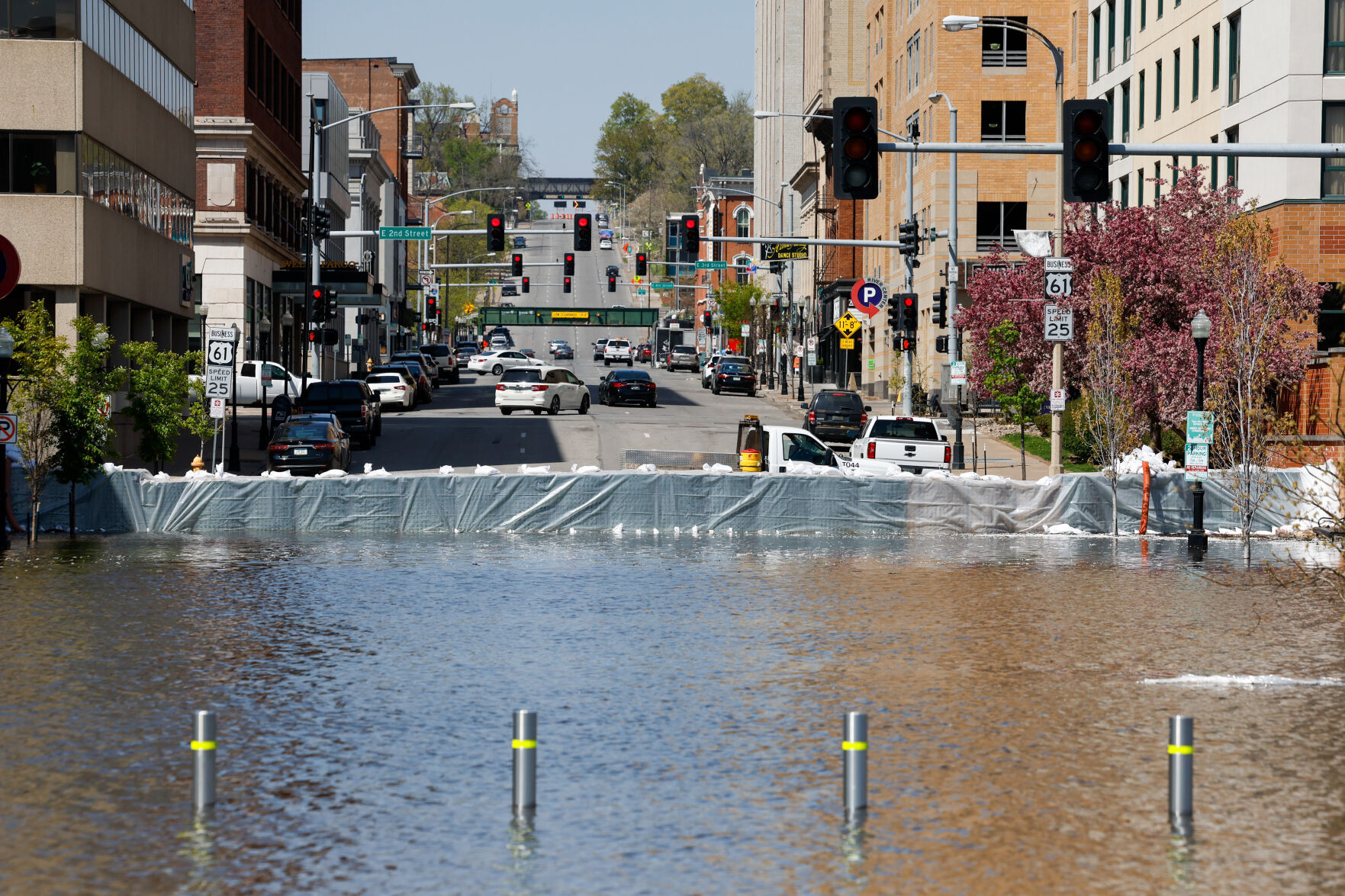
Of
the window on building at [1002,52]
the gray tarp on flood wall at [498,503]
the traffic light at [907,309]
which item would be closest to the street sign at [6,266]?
the gray tarp on flood wall at [498,503]

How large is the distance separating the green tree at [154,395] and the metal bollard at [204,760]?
81.1 ft

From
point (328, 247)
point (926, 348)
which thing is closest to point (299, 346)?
point (328, 247)

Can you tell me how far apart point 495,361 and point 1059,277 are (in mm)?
Answer: 71075

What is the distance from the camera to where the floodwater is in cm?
892

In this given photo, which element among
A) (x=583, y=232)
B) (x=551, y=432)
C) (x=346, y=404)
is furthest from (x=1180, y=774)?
(x=583, y=232)

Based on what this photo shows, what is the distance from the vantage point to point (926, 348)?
7344cm

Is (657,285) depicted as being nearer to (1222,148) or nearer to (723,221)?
(723,221)

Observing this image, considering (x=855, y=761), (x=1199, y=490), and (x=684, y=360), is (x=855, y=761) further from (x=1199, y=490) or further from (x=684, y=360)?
(x=684, y=360)

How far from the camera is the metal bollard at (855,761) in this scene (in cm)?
927

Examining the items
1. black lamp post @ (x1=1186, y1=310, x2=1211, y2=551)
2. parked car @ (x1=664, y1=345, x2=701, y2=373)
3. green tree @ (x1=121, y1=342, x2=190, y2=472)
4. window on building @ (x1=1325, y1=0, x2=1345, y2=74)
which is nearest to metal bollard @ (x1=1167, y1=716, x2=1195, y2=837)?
black lamp post @ (x1=1186, y1=310, x2=1211, y2=551)

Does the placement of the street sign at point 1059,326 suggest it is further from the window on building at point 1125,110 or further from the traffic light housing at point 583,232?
the window on building at point 1125,110

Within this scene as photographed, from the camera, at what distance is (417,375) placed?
71.5 meters

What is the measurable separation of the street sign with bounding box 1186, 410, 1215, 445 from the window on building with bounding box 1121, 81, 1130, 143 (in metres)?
31.8

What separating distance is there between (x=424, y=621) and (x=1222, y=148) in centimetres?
1044
